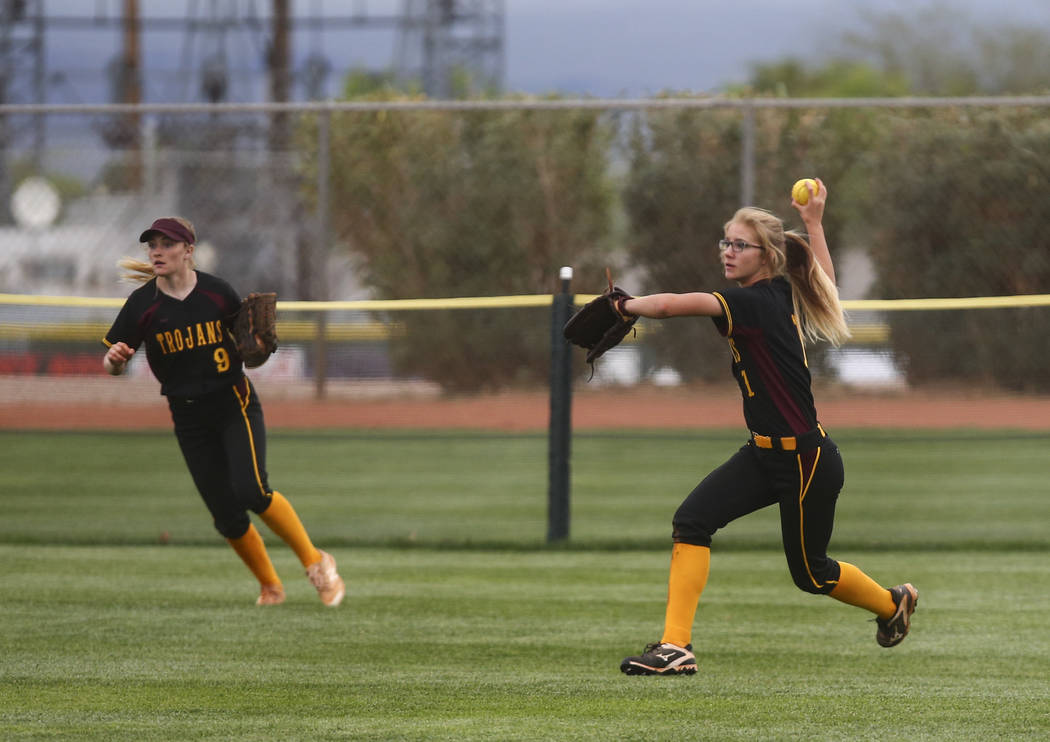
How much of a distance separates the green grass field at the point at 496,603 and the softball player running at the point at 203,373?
1.70 feet

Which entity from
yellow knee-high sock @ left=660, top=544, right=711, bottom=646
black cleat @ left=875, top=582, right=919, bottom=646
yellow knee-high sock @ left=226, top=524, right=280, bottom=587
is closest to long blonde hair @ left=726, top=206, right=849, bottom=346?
yellow knee-high sock @ left=660, top=544, right=711, bottom=646

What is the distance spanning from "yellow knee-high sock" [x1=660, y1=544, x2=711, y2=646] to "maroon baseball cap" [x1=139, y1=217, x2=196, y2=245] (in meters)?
2.84

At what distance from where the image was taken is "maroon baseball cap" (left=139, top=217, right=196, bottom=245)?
7.03m

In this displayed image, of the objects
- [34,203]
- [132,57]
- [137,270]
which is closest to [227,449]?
[137,270]

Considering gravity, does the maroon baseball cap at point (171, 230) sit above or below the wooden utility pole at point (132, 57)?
below

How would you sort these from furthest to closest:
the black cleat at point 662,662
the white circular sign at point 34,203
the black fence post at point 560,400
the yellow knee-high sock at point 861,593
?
the white circular sign at point 34,203 < the black fence post at point 560,400 < the yellow knee-high sock at point 861,593 < the black cleat at point 662,662

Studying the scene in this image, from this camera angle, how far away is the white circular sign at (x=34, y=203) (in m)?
13.8

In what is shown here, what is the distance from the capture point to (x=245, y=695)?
17.9ft

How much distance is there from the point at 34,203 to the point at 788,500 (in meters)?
10.0

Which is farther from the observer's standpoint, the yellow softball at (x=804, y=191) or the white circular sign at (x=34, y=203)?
the white circular sign at (x=34, y=203)

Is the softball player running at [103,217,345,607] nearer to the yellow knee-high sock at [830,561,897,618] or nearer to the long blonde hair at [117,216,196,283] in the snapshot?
the long blonde hair at [117,216,196,283]

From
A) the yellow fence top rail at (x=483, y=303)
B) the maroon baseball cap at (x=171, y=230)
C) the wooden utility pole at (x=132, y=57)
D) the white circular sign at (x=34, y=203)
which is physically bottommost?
the yellow fence top rail at (x=483, y=303)

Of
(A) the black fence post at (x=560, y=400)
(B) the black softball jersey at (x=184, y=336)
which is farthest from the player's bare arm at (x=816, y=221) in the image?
(A) the black fence post at (x=560, y=400)

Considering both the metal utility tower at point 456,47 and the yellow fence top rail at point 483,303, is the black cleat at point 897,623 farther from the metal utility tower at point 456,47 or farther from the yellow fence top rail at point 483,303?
the metal utility tower at point 456,47
